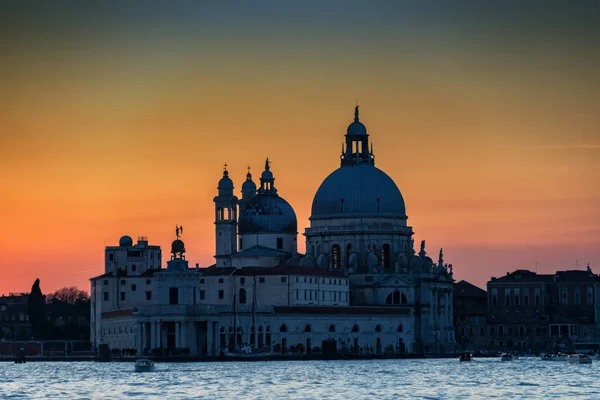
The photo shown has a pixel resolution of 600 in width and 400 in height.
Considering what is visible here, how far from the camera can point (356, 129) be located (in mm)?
169125

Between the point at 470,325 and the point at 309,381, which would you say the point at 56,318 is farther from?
the point at 309,381

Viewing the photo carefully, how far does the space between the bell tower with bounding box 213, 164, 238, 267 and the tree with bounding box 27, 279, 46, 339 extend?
688 inches

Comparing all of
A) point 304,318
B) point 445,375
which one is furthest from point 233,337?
point 445,375

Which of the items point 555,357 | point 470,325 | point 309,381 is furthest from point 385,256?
point 309,381

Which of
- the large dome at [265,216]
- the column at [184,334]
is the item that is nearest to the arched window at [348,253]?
the large dome at [265,216]

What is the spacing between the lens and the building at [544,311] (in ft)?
597

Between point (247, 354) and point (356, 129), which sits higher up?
point (356, 129)

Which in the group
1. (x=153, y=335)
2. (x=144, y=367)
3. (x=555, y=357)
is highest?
(x=153, y=335)

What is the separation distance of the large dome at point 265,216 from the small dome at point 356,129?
310 inches

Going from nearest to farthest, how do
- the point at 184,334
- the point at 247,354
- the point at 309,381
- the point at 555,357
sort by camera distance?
the point at 309,381, the point at 247,354, the point at 184,334, the point at 555,357

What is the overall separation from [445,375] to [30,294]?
76240mm

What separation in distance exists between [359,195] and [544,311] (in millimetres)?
29958

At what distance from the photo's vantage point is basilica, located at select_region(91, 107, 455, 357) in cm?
14912

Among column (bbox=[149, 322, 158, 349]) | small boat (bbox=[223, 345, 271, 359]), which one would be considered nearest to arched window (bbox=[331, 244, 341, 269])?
small boat (bbox=[223, 345, 271, 359])
